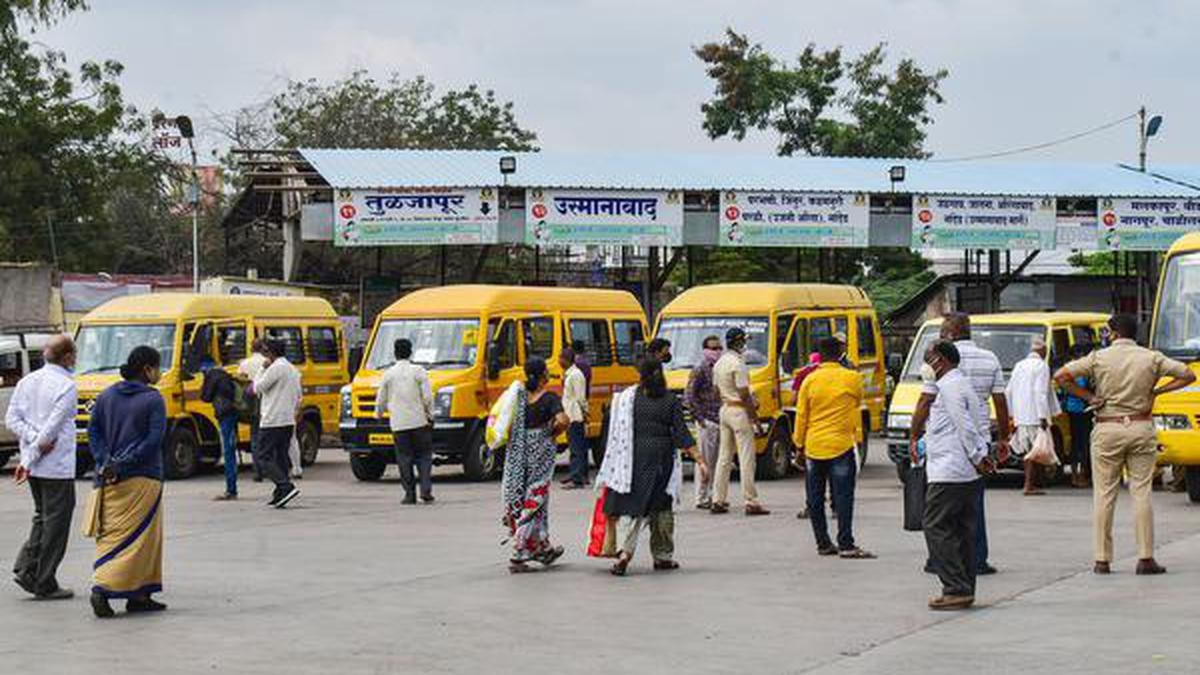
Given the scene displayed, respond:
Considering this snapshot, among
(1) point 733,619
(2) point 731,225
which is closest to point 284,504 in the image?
(1) point 733,619

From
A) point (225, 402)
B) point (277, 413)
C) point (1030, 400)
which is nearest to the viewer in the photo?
point (1030, 400)

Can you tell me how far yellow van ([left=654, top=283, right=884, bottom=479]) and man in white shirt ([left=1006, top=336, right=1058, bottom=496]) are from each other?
3339mm

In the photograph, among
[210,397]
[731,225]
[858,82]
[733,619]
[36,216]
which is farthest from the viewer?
[858,82]

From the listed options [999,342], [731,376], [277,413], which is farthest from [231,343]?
[999,342]

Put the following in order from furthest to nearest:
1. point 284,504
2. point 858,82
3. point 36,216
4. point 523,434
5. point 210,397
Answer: point 858,82 < point 36,216 < point 210,397 < point 284,504 < point 523,434

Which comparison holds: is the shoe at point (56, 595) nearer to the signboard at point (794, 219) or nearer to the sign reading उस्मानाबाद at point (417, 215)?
the sign reading उस्मानाबाद at point (417, 215)

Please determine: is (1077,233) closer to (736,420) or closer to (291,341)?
(291,341)

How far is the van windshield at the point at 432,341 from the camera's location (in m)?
22.3

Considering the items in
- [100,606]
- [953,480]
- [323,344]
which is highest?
[323,344]

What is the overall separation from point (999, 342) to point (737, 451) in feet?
16.5

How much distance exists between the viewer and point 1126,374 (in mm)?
12188

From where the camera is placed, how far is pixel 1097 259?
61188mm

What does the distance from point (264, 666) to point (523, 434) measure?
4373 millimetres

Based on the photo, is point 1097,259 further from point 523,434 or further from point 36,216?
point 523,434
